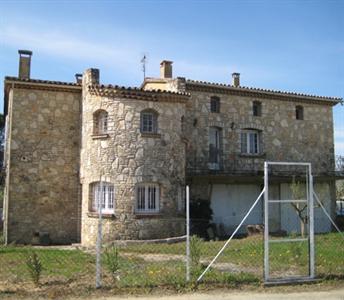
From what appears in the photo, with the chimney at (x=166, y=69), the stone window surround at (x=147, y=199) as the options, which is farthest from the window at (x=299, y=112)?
the stone window surround at (x=147, y=199)

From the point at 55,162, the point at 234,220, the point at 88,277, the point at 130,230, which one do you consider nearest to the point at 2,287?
the point at 88,277

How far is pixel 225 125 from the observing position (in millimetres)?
23016

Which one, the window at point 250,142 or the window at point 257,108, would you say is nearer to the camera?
the window at point 250,142

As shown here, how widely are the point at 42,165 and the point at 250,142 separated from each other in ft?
34.3

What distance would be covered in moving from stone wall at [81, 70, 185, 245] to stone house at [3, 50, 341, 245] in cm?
4

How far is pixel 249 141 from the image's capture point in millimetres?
23875

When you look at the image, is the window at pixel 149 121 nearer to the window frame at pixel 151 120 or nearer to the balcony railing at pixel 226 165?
the window frame at pixel 151 120

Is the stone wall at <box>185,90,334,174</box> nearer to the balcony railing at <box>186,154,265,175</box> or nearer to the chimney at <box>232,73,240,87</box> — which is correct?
the balcony railing at <box>186,154,265,175</box>

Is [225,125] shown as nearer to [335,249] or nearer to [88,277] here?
[335,249]

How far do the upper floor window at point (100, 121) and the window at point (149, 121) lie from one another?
1.47 metres

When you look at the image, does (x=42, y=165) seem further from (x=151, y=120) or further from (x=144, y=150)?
(x=151, y=120)

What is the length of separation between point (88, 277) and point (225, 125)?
14.2 m

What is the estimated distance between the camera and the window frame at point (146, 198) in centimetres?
1789

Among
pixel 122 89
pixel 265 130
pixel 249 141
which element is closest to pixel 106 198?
pixel 122 89
